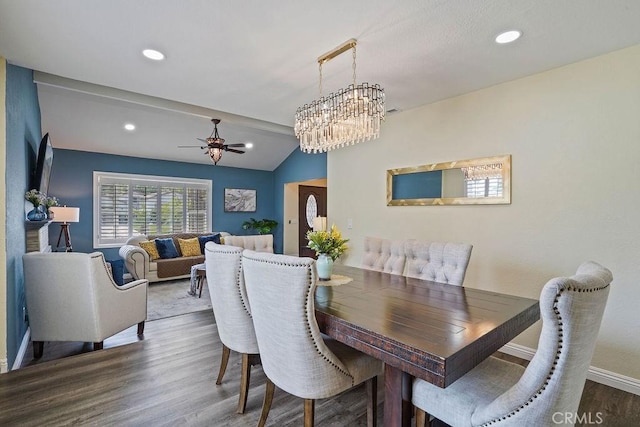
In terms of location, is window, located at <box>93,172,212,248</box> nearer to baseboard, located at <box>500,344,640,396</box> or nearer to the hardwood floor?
the hardwood floor

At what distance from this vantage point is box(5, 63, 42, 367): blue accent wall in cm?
243

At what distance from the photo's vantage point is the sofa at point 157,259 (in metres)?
5.40

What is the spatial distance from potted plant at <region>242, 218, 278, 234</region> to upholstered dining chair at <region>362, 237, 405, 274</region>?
17.3 ft

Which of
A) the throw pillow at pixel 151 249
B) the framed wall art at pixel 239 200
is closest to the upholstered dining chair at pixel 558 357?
the throw pillow at pixel 151 249

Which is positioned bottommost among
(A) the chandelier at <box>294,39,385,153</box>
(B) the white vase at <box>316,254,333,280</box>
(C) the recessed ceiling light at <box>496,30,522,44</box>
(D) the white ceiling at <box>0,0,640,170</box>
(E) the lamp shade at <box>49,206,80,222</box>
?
(B) the white vase at <box>316,254,333,280</box>

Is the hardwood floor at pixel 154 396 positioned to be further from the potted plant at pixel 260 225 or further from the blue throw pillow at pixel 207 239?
the potted plant at pixel 260 225

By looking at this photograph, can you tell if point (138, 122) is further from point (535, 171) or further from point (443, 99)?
point (535, 171)

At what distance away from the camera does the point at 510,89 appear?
288 cm

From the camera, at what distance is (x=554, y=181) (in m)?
2.63

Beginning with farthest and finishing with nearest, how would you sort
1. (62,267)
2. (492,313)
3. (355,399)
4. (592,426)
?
(62,267), (355,399), (592,426), (492,313)

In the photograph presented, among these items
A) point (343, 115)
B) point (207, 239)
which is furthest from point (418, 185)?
point (207, 239)

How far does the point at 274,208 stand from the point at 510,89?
21.2ft

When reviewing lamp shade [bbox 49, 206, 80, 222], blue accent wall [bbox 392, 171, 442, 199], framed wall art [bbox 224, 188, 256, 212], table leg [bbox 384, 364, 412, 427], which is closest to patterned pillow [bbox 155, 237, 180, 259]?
lamp shade [bbox 49, 206, 80, 222]

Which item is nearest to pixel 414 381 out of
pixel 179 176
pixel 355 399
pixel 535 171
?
pixel 355 399
